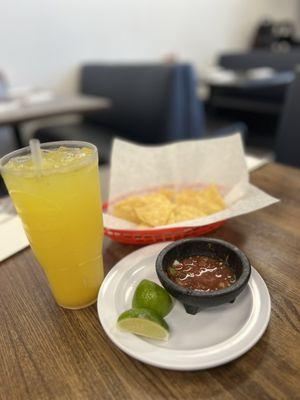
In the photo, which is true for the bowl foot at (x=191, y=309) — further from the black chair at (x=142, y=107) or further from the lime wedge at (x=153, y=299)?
the black chair at (x=142, y=107)

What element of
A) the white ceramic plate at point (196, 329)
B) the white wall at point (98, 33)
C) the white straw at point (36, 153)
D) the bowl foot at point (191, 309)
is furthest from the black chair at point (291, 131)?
the white wall at point (98, 33)

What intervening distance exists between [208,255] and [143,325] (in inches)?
7.6

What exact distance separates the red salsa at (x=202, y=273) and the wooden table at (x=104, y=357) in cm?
10

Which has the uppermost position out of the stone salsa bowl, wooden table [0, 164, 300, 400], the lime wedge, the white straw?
the white straw

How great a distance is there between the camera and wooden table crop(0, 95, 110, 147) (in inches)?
71.5

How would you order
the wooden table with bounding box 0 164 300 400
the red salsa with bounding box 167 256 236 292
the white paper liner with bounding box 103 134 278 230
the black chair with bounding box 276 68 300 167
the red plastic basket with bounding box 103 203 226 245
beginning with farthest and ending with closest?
the black chair with bounding box 276 68 300 167 → the white paper liner with bounding box 103 134 278 230 → the red plastic basket with bounding box 103 203 226 245 → the red salsa with bounding box 167 256 236 292 → the wooden table with bounding box 0 164 300 400

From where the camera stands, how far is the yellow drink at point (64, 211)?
484 mm

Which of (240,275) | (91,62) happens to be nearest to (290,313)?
(240,275)

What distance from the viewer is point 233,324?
1.64 ft

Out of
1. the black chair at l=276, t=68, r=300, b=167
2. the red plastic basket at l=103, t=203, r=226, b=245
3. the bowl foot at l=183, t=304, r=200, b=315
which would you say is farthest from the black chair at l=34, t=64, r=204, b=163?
the bowl foot at l=183, t=304, r=200, b=315

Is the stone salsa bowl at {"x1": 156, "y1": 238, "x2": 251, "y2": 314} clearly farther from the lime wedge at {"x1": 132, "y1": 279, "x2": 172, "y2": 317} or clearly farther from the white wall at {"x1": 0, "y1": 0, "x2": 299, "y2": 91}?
the white wall at {"x1": 0, "y1": 0, "x2": 299, "y2": 91}

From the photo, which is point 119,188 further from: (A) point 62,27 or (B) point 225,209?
(A) point 62,27

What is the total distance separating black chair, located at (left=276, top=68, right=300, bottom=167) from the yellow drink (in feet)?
4.05

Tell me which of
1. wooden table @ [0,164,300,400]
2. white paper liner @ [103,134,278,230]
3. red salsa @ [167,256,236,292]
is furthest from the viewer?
white paper liner @ [103,134,278,230]
